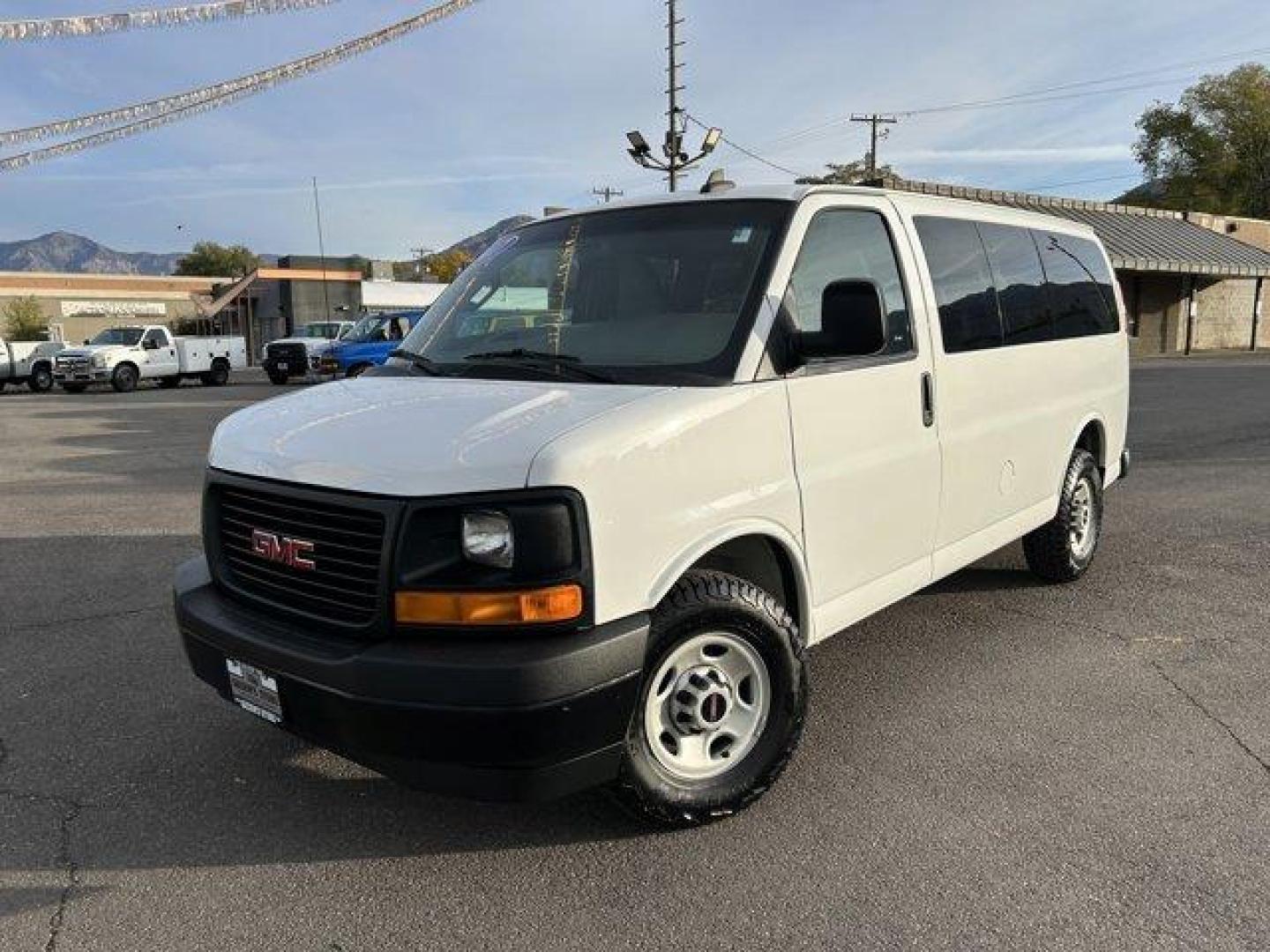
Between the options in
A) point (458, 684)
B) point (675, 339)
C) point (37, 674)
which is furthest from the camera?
point (37, 674)

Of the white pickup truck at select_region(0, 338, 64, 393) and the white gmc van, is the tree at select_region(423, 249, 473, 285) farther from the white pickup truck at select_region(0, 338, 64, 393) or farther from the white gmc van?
the white gmc van

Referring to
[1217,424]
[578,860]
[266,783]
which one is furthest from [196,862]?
[1217,424]

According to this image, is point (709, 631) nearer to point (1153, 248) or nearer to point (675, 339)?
point (675, 339)

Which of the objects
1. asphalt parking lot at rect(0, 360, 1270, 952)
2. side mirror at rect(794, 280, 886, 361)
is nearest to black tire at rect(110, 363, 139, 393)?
asphalt parking lot at rect(0, 360, 1270, 952)

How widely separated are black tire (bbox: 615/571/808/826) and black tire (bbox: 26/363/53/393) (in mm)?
31273

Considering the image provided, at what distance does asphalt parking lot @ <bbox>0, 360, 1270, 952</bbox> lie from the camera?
2652mm

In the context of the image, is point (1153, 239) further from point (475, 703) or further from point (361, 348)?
point (475, 703)

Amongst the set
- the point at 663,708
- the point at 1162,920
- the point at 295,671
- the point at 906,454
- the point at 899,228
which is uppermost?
the point at 899,228

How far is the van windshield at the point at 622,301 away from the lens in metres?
3.25

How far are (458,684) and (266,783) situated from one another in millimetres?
1427

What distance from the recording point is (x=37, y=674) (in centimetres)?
457

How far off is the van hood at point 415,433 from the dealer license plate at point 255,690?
1.97 ft

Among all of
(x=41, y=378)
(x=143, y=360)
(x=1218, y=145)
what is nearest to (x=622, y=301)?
(x=143, y=360)

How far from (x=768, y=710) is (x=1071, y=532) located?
10.5 feet
